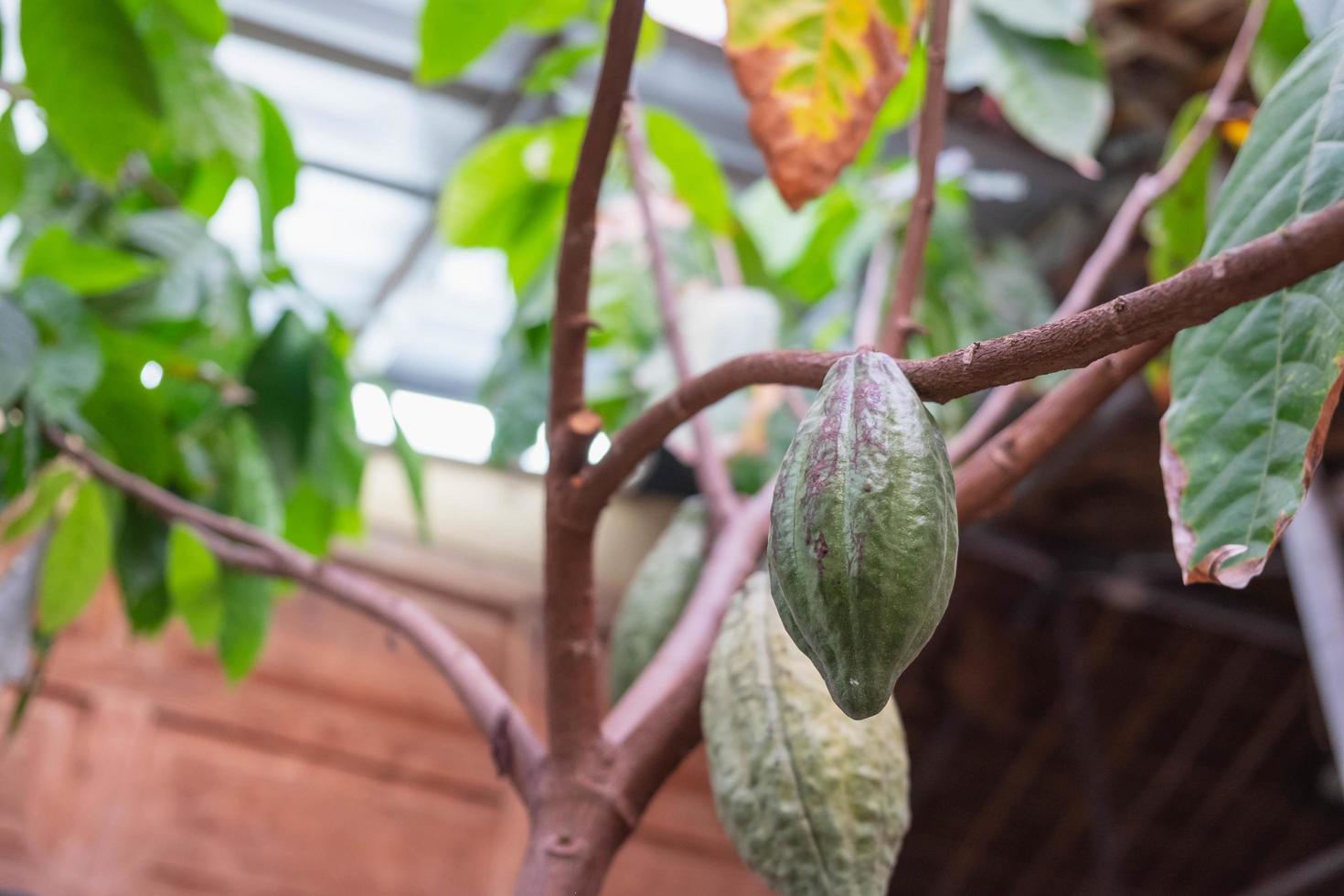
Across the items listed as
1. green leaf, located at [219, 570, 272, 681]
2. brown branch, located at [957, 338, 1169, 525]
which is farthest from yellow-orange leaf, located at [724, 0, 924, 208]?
green leaf, located at [219, 570, 272, 681]

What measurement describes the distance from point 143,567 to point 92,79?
0.61 m

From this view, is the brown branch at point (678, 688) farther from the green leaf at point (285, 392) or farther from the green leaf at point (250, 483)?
the green leaf at point (250, 483)

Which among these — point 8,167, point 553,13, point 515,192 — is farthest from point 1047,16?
point 8,167

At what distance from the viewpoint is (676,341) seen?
4.27ft

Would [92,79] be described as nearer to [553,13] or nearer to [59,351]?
[59,351]

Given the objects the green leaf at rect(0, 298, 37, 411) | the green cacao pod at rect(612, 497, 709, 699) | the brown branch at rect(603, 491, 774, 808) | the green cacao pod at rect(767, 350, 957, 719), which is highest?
the green cacao pod at rect(767, 350, 957, 719)

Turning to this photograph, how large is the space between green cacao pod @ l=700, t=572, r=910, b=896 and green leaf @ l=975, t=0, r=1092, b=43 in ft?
3.13

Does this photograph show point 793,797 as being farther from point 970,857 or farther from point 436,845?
point 970,857

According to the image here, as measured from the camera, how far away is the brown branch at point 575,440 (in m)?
0.79

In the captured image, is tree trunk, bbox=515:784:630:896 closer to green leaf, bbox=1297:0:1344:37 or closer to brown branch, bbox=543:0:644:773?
brown branch, bbox=543:0:644:773

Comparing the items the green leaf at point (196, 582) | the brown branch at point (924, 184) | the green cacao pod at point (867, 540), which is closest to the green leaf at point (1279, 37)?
the brown branch at point (924, 184)

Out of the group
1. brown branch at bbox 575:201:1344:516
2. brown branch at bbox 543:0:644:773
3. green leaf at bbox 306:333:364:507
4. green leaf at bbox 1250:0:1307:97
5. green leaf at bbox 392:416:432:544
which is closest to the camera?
brown branch at bbox 575:201:1344:516

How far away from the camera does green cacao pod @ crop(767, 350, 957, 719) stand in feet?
1.70

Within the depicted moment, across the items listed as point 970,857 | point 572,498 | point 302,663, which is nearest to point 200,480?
point 572,498
